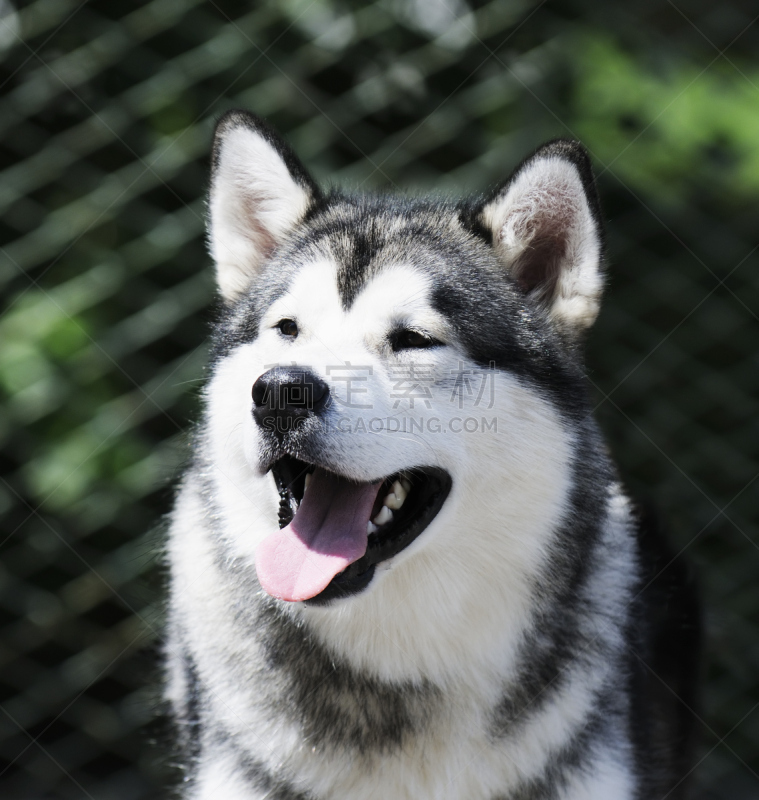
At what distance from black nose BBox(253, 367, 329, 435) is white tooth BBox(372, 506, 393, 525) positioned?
0.30 meters

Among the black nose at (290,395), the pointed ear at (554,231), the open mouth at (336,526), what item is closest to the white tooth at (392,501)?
the open mouth at (336,526)

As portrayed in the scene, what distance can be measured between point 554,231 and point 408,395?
578 mm

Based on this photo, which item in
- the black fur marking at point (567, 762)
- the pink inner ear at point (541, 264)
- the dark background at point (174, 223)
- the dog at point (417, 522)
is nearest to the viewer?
the dog at point (417, 522)

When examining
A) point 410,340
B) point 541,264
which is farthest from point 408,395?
point 541,264

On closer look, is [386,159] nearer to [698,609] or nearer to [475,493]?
[475,493]

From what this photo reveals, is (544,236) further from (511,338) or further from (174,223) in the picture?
(174,223)

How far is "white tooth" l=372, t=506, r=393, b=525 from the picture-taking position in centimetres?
177

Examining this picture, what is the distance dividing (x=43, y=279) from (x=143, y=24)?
0.96 metres

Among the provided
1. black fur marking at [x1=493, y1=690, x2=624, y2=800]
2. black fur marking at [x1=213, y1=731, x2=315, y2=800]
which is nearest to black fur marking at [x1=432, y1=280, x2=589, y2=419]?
black fur marking at [x1=493, y1=690, x2=624, y2=800]

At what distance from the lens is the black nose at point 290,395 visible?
1574mm

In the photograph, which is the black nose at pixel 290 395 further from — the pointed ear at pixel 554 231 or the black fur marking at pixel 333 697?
the pointed ear at pixel 554 231

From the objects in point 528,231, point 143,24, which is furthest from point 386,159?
point 528,231

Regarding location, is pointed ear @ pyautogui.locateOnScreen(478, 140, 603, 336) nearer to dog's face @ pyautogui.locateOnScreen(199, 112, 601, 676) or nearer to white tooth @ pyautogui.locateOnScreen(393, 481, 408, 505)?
dog's face @ pyautogui.locateOnScreen(199, 112, 601, 676)

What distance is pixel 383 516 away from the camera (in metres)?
1.78
